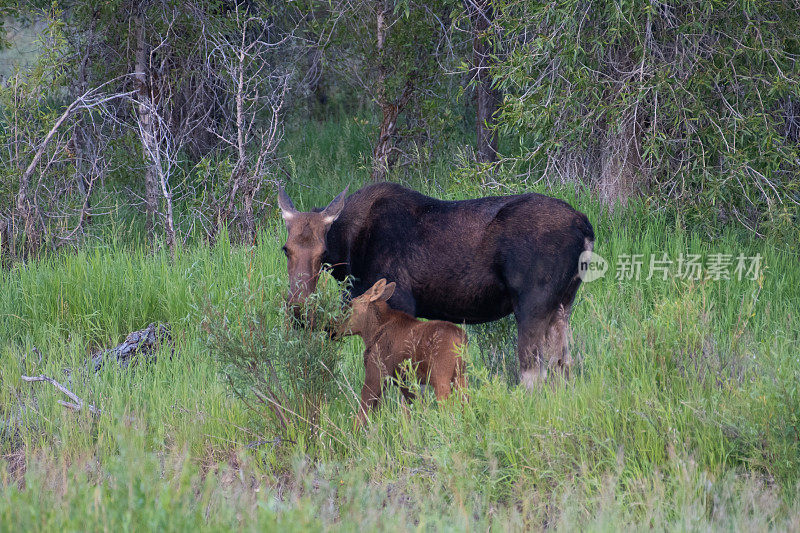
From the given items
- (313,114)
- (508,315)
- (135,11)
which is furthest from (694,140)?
(313,114)

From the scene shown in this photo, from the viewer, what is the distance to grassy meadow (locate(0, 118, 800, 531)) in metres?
3.91

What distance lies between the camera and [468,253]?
611cm

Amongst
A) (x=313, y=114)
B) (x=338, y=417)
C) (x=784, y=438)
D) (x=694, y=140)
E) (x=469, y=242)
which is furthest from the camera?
(x=313, y=114)

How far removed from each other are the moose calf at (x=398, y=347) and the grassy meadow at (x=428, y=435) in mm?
154

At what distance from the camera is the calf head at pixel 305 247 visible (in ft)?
18.1

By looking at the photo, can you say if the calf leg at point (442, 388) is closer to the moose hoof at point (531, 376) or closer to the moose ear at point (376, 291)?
the moose hoof at point (531, 376)

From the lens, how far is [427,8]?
11.5 m

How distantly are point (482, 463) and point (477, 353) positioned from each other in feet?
6.30

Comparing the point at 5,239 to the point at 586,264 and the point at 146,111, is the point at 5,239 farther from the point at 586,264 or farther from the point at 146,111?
the point at 586,264

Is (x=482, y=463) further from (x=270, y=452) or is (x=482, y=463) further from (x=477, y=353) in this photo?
(x=477, y=353)

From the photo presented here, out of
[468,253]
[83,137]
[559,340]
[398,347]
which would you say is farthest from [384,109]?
[398,347]

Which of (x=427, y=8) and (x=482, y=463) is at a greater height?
(x=427, y=8)

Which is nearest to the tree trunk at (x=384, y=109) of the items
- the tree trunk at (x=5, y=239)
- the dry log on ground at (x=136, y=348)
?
the tree trunk at (x=5, y=239)

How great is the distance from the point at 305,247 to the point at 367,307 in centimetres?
60
